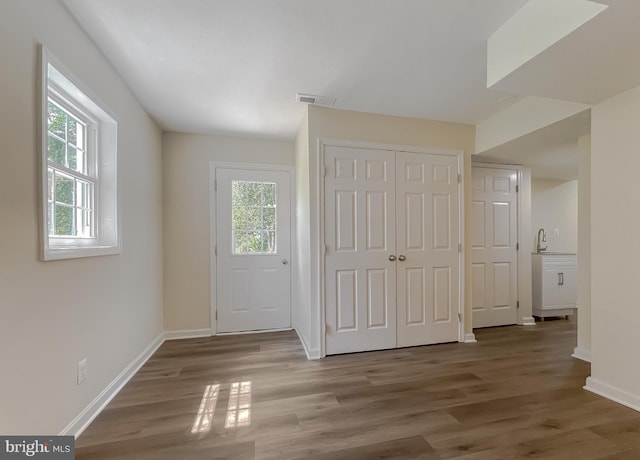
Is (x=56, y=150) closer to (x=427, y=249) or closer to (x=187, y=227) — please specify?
(x=187, y=227)

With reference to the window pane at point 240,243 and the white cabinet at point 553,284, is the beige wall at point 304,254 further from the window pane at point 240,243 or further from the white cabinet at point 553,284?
the white cabinet at point 553,284

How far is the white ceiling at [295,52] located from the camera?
150cm

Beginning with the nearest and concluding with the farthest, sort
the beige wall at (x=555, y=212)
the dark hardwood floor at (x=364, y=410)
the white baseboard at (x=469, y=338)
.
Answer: the dark hardwood floor at (x=364, y=410), the white baseboard at (x=469, y=338), the beige wall at (x=555, y=212)

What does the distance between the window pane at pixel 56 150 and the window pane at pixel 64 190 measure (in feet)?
0.35

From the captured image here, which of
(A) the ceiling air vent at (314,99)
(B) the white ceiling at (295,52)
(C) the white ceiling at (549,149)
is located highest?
(B) the white ceiling at (295,52)

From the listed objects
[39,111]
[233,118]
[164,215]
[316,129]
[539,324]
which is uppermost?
[233,118]

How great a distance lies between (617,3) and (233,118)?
2810 mm

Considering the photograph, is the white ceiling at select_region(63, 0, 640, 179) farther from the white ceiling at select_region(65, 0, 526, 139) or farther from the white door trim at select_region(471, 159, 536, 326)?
the white door trim at select_region(471, 159, 536, 326)

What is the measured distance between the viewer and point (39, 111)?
1.31 m

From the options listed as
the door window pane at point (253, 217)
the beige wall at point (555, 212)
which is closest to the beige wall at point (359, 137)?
the door window pane at point (253, 217)

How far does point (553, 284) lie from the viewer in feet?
12.4

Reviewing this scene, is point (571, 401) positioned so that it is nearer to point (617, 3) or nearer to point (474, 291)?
point (474, 291)

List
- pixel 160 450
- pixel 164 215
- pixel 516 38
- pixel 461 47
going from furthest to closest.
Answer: pixel 164 215 → pixel 461 47 → pixel 516 38 → pixel 160 450

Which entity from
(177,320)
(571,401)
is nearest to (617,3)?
(571,401)
